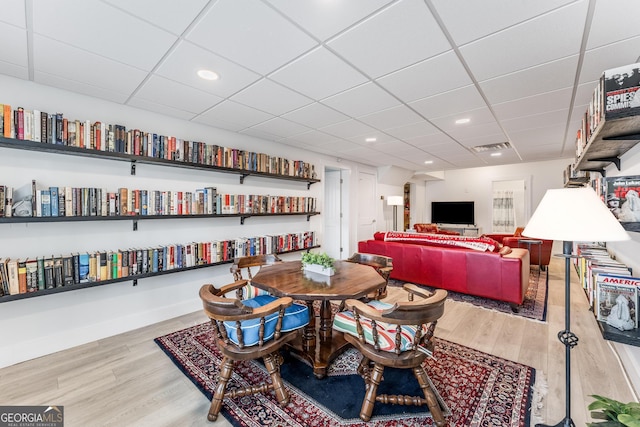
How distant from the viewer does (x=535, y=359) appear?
2.21 metres

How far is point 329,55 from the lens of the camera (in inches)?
71.9

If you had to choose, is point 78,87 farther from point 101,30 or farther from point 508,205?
point 508,205

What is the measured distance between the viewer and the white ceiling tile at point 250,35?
55.7 inches

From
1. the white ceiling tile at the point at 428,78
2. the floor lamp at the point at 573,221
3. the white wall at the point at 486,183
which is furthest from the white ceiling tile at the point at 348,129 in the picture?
the white wall at the point at 486,183

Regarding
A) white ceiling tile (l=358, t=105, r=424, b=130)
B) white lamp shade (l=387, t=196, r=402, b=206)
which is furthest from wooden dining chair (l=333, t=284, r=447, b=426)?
white lamp shade (l=387, t=196, r=402, b=206)

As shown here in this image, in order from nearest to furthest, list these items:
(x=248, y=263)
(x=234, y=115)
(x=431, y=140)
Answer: (x=248, y=263) < (x=234, y=115) < (x=431, y=140)

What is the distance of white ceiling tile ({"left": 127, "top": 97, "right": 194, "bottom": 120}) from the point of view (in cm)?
265

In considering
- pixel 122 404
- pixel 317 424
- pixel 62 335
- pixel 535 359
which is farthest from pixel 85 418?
pixel 535 359

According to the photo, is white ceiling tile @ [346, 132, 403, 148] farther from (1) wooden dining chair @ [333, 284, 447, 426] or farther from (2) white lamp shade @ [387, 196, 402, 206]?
(1) wooden dining chair @ [333, 284, 447, 426]

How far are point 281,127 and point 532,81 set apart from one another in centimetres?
253

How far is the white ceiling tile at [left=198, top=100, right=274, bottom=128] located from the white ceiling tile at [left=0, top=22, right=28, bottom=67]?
1320 mm

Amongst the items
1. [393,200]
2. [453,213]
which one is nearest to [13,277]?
[393,200]

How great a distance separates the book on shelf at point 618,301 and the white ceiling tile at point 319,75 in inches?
80.4

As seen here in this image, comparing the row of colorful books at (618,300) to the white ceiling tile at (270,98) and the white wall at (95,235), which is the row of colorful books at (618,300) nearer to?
the white ceiling tile at (270,98)
